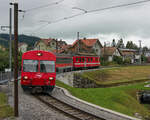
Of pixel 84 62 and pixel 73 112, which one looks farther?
pixel 84 62

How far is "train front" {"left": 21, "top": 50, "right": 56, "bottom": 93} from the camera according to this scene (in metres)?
13.3

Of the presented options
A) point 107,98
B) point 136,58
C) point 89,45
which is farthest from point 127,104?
point 136,58

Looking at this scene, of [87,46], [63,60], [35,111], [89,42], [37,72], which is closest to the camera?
[35,111]

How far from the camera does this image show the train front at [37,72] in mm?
13289

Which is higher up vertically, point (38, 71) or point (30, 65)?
point (30, 65)

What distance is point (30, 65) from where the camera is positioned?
13.5 meters

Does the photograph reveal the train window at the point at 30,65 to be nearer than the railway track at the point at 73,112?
No

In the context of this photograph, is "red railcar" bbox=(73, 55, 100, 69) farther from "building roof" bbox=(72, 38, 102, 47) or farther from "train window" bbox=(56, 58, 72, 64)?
"building roof" bbox=(72, 38, 102, 47)

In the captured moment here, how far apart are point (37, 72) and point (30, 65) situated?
68 centimetres

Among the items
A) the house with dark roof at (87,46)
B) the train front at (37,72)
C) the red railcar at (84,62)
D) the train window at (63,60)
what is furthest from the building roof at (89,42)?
the train front at (37,72)

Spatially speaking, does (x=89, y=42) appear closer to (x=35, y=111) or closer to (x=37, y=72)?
(x=37, y=72)

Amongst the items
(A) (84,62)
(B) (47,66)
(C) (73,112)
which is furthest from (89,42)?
(C) (73,112)

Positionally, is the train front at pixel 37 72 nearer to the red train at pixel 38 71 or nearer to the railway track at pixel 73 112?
the red train at pixel 38 71

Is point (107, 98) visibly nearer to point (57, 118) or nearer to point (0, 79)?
point (57, 118)
